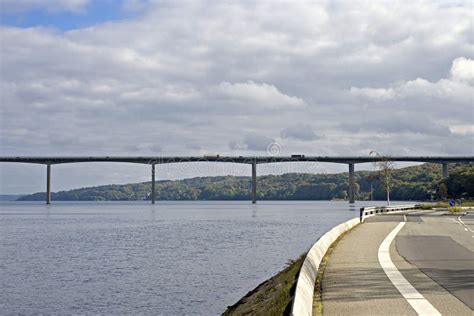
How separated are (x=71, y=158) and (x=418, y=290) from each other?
494 ft

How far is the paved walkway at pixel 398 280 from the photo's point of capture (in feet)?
38.7

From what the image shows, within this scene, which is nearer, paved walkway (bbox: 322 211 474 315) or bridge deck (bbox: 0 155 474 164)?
paved walkway (bbox: 322 211 474 315)

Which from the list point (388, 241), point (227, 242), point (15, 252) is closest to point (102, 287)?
point (388, 241)

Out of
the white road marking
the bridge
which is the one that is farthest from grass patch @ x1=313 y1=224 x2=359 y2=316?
the bridge

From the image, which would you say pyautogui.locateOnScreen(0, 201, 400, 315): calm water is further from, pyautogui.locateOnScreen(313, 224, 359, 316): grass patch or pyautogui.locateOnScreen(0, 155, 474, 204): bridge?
pyautogui.locateOnScreen(0, 155, 474, 204): bridge

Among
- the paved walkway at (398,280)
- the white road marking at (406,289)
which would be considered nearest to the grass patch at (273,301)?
the paved walkway at (398,280)

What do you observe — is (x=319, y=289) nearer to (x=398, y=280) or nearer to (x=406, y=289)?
(x=406, y=289)

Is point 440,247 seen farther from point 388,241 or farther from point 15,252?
point 15,252

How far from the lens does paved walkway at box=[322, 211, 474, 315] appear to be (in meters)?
11.8

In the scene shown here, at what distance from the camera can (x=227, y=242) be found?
47031mm

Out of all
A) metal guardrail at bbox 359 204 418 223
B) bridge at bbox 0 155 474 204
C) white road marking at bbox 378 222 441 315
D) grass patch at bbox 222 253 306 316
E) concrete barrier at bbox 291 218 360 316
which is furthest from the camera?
bridge at bbox 0 155 474 204

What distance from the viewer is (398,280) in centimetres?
1516

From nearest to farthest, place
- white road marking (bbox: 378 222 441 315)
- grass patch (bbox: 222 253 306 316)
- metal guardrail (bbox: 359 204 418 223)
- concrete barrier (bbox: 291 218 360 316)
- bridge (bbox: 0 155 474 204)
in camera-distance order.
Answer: concrete barrier (bbox: 291 218 360 316)
white road marking (bbox: 378 222 441 315)
grass patch (bbox: 222 253 306 316)
metal guardrail (bbox: 359 204 418 223)
bridge (bbox: 0 155 474 204)

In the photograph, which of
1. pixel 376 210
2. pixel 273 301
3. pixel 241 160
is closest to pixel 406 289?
pixel 273 301
